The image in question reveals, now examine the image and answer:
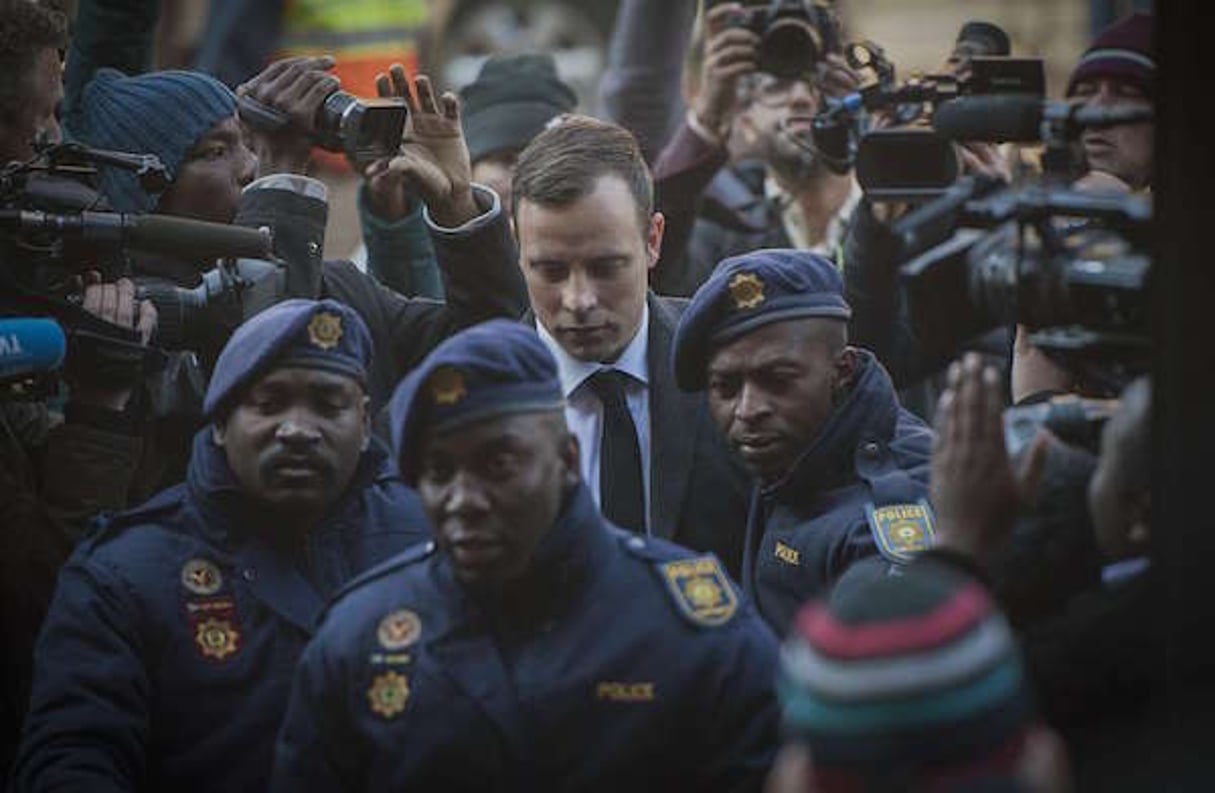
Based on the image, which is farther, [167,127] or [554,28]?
[554,28]

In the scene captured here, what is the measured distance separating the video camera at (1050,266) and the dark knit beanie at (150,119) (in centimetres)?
167

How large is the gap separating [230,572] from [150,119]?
108 centimetres

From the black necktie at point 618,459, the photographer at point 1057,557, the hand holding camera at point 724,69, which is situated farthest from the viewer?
the hand holding camera at point 724,69

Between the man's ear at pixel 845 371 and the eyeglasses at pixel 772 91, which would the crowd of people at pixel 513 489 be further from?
the eyeglasses at pixel 772 91

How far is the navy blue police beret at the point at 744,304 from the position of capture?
492cm

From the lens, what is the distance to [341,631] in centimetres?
414

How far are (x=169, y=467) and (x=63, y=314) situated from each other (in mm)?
515

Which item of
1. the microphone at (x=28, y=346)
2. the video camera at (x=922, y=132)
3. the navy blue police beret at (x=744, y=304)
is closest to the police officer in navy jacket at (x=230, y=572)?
the microphone at (x=28, y=346)

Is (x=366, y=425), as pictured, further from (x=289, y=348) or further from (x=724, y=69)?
(x=724, y=69)

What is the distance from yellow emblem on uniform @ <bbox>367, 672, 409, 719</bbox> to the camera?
4.05 m

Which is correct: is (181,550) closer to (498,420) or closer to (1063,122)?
(498,420)

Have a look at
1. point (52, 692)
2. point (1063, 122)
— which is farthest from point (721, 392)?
point (52, 692)

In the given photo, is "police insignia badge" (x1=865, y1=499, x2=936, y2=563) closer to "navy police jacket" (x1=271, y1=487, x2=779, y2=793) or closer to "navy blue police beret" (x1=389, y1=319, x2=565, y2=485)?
"navy police jacket" (x1=271, y1=487, x2=779, y2=793)

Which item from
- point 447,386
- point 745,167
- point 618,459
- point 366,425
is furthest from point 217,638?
point 745,167
